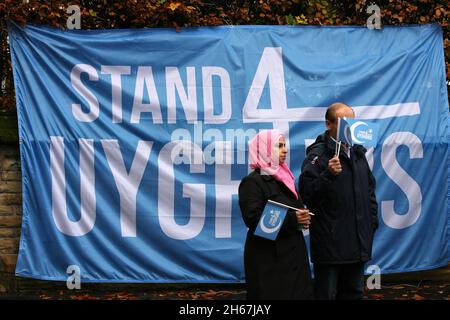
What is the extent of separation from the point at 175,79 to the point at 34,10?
1.55 metres

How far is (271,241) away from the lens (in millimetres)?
4707

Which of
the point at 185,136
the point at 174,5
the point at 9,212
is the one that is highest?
the point at 174,5

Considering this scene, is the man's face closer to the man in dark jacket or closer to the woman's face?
the man in dark jacket

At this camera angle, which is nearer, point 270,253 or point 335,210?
point 270,253

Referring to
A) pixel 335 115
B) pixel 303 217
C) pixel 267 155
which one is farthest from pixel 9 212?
pixel 335 115

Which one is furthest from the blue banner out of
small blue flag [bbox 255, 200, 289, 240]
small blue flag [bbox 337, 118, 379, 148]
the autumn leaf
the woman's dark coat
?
small blue flag [bbox 255, 200, 289, 240]

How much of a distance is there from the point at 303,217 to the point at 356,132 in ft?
2.37

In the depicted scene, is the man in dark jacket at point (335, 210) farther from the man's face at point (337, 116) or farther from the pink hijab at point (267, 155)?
the pink hijab at point (267, 155)

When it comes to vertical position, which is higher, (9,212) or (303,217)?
(303,217)

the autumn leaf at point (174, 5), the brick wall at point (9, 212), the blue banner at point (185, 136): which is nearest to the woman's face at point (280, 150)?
the blue banner at point (185, 136)

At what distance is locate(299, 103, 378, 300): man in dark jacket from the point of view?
493 centimetres

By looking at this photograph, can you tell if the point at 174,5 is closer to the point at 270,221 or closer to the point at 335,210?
the point at 335,210

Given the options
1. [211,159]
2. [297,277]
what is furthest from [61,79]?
[297,277]

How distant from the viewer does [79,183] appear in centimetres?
676
